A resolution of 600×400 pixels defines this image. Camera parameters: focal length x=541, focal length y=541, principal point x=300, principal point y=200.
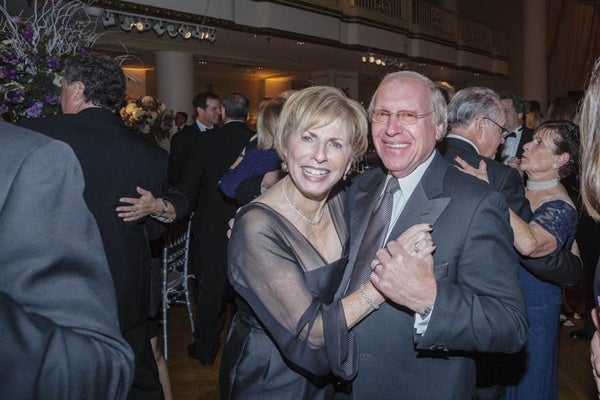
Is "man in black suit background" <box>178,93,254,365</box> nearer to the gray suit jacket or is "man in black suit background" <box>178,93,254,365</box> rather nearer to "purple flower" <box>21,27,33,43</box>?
"purple flower" <box>21,27,33,43</box>

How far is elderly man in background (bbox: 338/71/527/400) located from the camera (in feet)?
4.88

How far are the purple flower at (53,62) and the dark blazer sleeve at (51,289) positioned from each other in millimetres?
2179

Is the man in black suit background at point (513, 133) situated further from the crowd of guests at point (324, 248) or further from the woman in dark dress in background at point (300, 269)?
the woman in dark dress in background at point (300, 269)

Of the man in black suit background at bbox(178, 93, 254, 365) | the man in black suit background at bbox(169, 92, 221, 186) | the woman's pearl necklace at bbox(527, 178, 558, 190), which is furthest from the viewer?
the man in black suit background at bbox(169, 92, 221, 186)

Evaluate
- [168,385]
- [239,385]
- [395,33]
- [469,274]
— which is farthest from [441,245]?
[395,33]

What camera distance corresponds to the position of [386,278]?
58.6 inches

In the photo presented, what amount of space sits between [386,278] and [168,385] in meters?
2.12

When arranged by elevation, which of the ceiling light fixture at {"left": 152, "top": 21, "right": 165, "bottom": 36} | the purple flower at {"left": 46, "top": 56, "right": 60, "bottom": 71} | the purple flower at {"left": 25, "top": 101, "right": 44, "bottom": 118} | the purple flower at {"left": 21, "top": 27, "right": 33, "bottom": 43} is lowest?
the purple flower at {"left": 25, "top": 101, "right": 44, "bottom": 118}

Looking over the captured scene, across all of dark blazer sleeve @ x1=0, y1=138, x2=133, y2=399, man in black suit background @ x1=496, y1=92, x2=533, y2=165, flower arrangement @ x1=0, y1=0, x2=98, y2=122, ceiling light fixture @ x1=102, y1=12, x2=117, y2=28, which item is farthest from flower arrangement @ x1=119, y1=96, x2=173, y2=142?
ceiling light fixture @ x1=102, y1=12, x2=117, y2=28

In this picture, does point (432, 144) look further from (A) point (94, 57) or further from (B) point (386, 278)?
(A) point (94, 57)

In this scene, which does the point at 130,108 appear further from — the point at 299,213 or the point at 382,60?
the point at 382,60

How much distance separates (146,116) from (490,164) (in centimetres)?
249

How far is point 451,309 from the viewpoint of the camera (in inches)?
58.1

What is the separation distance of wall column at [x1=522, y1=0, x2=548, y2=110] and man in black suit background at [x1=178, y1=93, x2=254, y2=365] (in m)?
14.2
